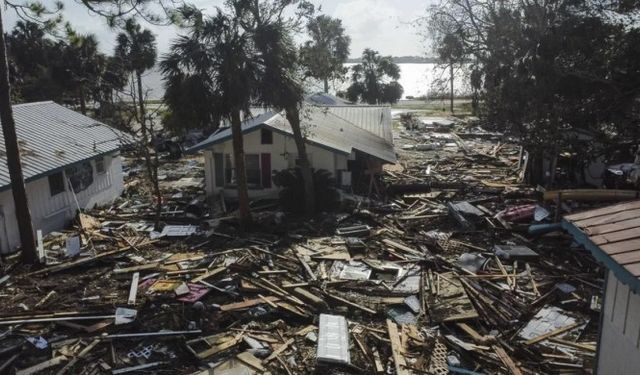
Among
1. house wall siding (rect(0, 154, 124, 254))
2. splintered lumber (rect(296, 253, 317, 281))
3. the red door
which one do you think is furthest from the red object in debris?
house wall siding (rect(0, 154, 124, 254))

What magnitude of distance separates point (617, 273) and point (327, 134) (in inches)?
778

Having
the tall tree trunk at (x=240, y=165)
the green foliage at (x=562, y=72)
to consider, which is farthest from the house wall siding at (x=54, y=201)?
the green foliage at (x=562, y=72)

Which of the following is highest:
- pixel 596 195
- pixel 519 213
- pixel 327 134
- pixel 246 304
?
pixel 327 134

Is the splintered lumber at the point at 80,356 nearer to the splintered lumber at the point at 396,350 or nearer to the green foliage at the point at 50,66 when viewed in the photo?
the splintered lumber at the point at 396,350

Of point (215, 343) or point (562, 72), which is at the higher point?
point (562, 72)

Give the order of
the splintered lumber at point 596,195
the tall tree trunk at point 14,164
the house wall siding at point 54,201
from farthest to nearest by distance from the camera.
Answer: the splintered lumber at point 596,195 < the house wall siding at point 54,201 < the tall tree trunk at point 14,164

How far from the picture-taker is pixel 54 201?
19.3 metres

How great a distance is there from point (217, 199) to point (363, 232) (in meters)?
8.17

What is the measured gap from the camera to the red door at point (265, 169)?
23.2 m

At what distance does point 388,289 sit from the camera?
43.8ft

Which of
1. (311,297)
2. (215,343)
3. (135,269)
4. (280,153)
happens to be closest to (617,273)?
(215,343)

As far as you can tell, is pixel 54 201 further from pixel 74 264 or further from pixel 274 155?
pixel 274 155

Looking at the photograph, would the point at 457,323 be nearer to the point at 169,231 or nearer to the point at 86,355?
the point at 86,355

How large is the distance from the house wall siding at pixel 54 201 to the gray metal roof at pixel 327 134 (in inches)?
167
